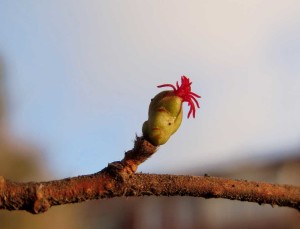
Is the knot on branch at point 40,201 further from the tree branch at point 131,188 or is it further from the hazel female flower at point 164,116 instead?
the hazel female flower at point 164,116

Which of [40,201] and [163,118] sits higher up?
[163,118]

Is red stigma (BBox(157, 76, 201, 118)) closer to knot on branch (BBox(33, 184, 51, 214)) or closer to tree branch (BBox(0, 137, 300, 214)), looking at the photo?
tree branch (BBox(0, 137, 300, 214))

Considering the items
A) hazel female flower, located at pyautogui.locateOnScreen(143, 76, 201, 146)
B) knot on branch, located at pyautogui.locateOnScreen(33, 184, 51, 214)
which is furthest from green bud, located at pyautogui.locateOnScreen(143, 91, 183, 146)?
knot on branch, located at pyautogui.locateOnScreen(33, 184, 51, 214)

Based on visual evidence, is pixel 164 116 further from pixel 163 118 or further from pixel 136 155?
pixel 136 155

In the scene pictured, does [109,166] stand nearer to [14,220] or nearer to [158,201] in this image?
[14,220]

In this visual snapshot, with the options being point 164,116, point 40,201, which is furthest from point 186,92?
point 40,201

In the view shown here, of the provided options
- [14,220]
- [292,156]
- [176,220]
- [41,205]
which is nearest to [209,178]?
[41,205]
